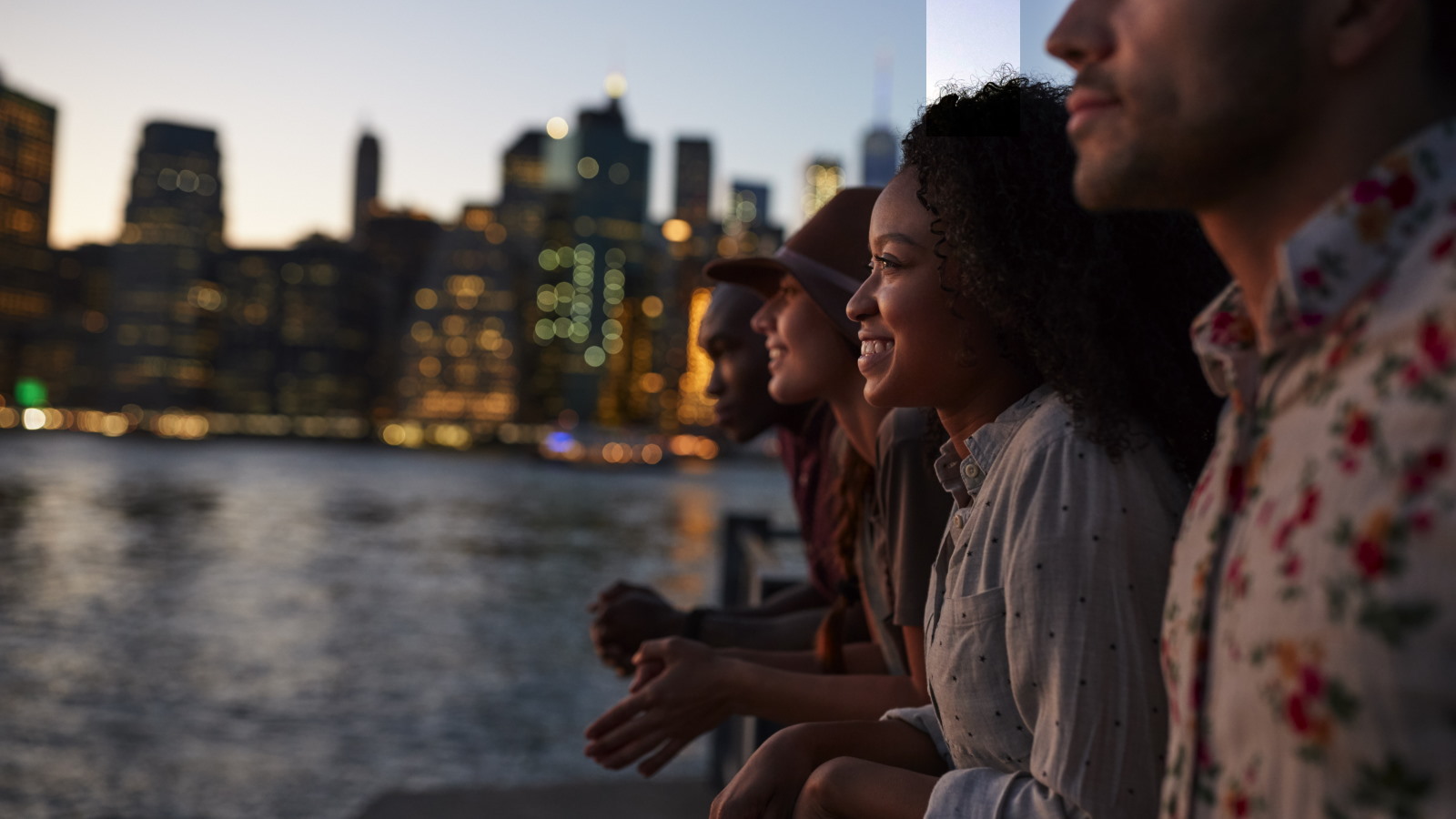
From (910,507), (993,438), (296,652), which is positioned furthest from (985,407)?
(296,652)

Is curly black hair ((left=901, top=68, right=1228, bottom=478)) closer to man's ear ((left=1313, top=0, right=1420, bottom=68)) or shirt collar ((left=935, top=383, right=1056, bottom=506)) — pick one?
shirt collar ((left=935, top=383, right=1056, bottom=506))

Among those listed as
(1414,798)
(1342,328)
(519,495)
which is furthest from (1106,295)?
(519,495)

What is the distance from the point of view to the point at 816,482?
3529 millimetres

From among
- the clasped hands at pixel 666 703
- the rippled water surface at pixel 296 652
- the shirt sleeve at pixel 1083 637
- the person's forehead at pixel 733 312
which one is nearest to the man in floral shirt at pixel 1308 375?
the shirt sleeve at pixel 1083 637

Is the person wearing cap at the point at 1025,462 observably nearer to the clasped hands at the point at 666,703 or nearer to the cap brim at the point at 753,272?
the clasped hands at the point at 666,703

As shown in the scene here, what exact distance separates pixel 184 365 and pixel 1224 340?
171m

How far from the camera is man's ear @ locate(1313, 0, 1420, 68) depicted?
3.01 feet

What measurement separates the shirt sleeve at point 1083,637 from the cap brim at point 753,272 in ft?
4.74

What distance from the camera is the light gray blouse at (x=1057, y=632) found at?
1275mm

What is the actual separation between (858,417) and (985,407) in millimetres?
943

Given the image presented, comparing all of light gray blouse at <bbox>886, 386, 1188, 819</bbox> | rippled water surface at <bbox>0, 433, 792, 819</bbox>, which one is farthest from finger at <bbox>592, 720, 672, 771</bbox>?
rippled water surface at <bbox>0, 433, 792, 819</bbox>

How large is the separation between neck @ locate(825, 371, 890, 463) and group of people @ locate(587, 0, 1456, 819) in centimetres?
40

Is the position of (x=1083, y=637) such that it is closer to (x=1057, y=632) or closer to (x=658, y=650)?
(x=1057, y=632)

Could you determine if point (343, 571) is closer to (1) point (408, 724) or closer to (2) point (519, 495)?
(1) point (408, 724)
